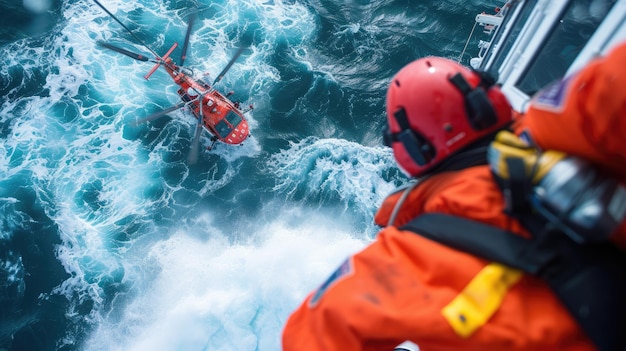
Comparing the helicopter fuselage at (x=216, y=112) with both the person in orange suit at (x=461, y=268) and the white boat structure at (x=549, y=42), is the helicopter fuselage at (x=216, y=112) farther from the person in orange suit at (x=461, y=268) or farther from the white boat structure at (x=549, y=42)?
the person in orange suit at (x=461, y=268)

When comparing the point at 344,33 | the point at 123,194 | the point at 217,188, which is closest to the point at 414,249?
the point at 217,188

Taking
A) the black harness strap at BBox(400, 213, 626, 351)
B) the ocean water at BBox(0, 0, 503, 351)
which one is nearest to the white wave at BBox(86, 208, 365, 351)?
the ocean water at BBox(0, 0, 503, 351)

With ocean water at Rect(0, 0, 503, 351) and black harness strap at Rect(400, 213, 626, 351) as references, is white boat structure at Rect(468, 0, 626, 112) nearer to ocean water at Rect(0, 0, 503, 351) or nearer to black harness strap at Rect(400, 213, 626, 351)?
black harness strap at Rect(400, 213, 626, 351)

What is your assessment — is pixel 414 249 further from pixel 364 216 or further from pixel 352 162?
pixel 352 162

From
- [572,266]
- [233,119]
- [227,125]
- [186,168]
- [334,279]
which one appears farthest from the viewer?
[186,168]

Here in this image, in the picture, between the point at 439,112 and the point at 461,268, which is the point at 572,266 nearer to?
the point at 461,268

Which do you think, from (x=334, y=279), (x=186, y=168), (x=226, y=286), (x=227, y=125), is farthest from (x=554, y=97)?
(x=186, y=168)

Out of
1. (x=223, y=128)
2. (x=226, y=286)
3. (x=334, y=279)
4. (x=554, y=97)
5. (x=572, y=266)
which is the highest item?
(x=554, y=97)
